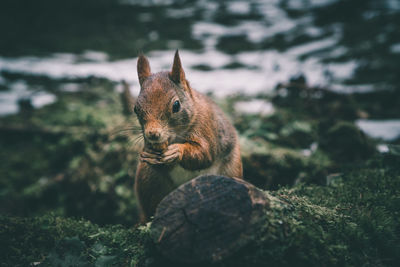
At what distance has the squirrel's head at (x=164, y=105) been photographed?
Result: 1.59 meters

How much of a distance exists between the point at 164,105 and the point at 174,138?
262 millimetres

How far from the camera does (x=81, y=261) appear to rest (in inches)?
55.4

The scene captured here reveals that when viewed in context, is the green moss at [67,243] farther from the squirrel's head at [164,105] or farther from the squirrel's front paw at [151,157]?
the squirrel's head at [164,105]

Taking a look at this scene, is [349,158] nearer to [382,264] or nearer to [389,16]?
[382,264]

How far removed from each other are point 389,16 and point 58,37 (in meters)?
8.84

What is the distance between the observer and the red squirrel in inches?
63.3

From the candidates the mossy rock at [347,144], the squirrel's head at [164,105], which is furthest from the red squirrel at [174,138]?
the mossy rock at [347,144]

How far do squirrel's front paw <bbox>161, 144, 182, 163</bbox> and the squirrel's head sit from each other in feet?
0.25

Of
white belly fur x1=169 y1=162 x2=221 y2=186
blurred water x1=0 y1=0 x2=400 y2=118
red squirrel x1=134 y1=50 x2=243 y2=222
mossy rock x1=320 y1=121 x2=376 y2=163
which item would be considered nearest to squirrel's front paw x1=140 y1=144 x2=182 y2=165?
red squirrel x1=134 y1=50 x2=243 y2=222

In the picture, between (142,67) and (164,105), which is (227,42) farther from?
(164,105)

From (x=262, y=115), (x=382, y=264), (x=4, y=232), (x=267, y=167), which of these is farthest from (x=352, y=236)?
(x=262, y=115)

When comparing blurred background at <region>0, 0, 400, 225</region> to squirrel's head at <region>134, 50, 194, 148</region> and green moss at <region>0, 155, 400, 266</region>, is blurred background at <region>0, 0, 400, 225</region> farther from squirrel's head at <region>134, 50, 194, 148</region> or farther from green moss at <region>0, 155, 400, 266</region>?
squirrel's head at <region>134, 50, 194, 148</region>

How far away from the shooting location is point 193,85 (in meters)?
2.79

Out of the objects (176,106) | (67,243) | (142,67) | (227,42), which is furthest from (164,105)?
(227,42)
